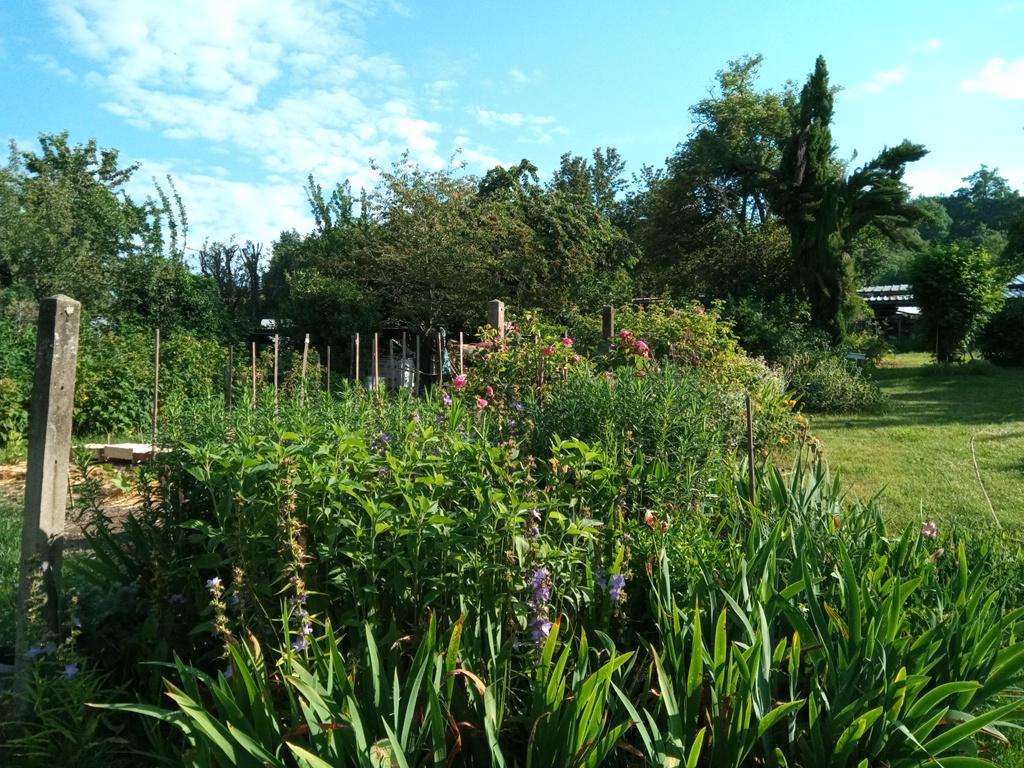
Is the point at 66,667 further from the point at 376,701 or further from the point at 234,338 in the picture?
the point at 234,338

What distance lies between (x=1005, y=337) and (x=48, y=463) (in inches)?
962

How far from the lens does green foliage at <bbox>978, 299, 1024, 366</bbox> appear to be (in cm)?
2127

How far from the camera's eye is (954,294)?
63.2ft

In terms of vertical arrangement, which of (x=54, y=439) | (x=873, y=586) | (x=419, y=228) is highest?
(x=419, y=228)

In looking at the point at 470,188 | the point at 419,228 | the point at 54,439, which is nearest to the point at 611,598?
the point at 54,439

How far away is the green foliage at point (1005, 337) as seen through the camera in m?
21.3

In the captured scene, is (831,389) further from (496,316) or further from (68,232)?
(68,232)

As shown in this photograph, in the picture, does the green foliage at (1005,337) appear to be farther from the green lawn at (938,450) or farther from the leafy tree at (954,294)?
the green lawn at (938,450)

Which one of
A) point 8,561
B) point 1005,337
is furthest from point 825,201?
point 8,561

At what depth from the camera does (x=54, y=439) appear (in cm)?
268

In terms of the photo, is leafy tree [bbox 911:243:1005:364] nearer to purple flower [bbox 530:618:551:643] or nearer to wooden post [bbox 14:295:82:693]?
purple flower [bbox 530:618:551:643]

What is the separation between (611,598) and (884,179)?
59.0ft

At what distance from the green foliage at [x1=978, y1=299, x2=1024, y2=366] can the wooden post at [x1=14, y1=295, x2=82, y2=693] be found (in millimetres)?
23690

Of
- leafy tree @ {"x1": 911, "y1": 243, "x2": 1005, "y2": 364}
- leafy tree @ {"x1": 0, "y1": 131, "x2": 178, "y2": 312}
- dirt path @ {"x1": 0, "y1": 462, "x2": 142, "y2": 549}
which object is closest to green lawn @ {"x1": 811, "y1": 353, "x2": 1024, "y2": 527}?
leafy tree @ {"x1": 911, "y1": 243, "x2": 1005, "y2": 364}
